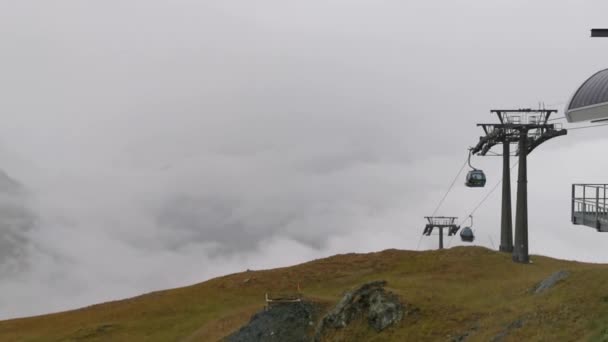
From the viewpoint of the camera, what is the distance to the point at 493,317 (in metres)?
31.7

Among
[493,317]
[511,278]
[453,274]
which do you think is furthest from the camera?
[453,274]

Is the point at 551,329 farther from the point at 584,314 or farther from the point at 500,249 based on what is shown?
the point at 500,249

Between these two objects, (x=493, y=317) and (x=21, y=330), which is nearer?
(x=493, y=317)

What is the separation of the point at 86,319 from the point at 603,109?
47.7 m

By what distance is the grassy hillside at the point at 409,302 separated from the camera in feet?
95.4

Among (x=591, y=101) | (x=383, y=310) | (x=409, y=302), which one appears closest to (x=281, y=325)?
(x=383, y=310)

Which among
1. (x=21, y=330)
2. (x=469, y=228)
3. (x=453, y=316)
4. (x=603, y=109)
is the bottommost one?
(x=21, y=330)

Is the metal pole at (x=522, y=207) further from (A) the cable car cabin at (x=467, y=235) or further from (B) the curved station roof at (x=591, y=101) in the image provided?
(B) the curved station roof at (x=591, y=101)

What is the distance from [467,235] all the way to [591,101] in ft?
106

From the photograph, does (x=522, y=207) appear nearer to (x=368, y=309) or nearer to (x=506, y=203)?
(x=506, y=203)

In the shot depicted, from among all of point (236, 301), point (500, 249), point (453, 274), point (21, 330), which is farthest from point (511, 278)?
Answer: point (21, 330)

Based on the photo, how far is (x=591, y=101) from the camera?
30156 millimetres

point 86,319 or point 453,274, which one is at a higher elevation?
point 453,274

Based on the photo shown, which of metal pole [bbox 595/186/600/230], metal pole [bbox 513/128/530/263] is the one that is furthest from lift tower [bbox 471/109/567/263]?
metal pole [bbox 595/186/600/230]
